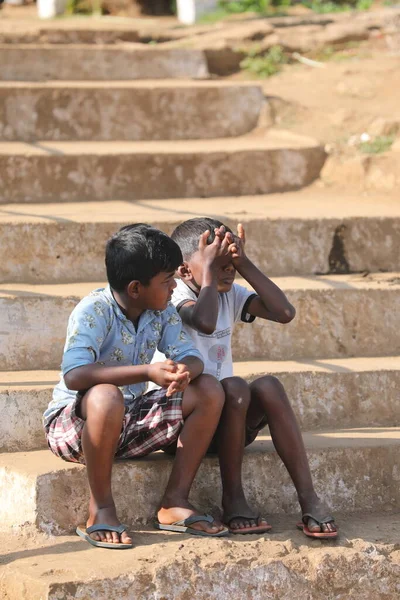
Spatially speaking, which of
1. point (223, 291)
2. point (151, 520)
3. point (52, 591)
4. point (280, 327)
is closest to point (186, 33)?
point (280, 327)

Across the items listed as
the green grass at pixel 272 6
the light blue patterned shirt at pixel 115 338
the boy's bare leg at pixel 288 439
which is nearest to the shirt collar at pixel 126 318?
the light blue patterned shirt at pixel 115 338

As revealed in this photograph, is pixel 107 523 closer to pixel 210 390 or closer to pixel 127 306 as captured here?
pixel 210 390

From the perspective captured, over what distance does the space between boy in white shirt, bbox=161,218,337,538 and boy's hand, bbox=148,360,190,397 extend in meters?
0.36

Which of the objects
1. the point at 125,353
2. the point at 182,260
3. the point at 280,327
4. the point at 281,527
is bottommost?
the point at 281,527

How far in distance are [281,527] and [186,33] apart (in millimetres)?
5714

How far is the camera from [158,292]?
3.95 meters

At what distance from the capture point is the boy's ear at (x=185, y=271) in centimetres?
432

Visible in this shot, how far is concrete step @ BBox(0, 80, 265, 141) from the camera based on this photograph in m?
6.73

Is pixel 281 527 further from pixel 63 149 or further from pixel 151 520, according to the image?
pixel 63 149

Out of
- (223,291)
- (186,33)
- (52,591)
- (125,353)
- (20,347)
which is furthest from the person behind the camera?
(186,33)

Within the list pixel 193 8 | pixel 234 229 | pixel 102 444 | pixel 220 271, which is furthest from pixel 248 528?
pixel 193 8

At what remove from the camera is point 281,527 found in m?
4.08

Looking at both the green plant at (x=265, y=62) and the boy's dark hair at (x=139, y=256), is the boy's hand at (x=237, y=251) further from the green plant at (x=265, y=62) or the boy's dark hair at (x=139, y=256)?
the green plant at (x=265, y=62)

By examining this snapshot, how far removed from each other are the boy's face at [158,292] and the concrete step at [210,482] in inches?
24.1
